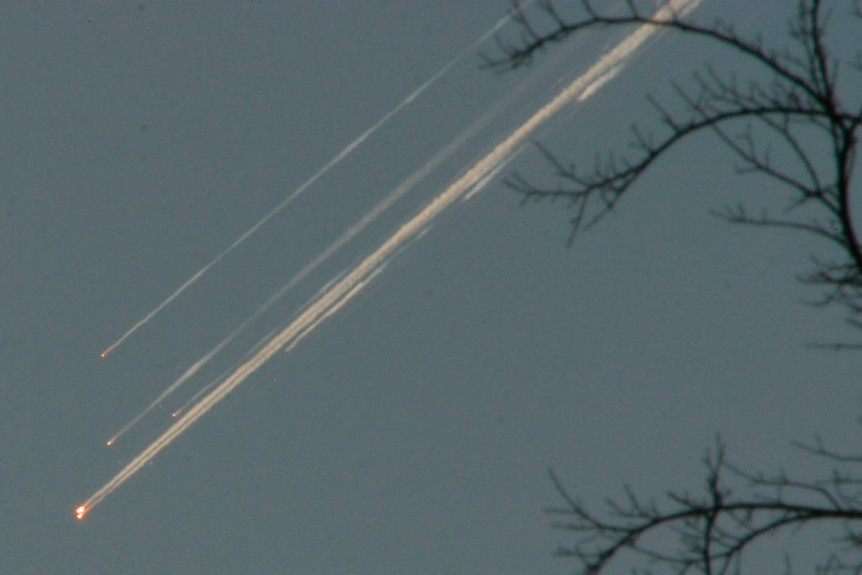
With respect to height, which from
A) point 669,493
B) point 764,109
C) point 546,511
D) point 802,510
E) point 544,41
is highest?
point 544,41

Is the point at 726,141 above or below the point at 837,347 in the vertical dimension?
above

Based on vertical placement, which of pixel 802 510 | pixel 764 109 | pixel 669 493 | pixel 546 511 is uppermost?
pixel 764 109

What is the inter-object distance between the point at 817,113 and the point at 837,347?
122cm

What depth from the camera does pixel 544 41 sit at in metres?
5.34

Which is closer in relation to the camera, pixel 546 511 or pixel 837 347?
pixel 837 347

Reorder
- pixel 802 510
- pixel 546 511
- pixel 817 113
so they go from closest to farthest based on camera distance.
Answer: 1. pixel 817 113
2. pixel 802 510
3. pixel 546 511

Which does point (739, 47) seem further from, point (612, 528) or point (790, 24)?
point (612, 528)

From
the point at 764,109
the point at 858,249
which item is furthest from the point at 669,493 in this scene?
the point at 764,109

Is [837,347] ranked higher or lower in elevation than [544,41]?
lower

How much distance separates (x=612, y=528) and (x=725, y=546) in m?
0.57

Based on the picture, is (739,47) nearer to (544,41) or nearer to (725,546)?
(544,41)

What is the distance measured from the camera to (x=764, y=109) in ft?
16.4

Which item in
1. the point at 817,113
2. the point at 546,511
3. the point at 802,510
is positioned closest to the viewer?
the point at 817,113

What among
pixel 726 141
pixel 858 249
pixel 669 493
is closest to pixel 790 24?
pixel 726 141
